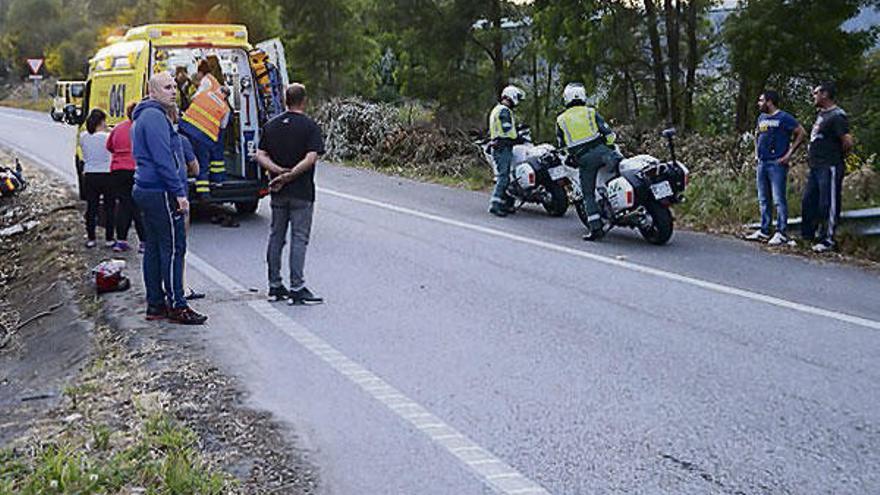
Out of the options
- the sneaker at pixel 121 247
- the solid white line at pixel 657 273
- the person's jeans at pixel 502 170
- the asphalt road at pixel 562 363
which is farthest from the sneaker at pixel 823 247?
the sneaker at pixel 121 247

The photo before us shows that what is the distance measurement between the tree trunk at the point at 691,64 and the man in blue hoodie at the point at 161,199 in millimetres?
13013

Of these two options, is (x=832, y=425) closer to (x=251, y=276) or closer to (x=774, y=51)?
(x=251, y=276)

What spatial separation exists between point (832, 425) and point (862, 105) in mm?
9068

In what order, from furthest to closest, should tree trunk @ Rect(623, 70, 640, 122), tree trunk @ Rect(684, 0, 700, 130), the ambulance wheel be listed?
1. tree trunk @ Rect(623, 70, 640, 122)
2. tree trunk @ Rect(684, 0, 700, 130)
3. the ambulance wheel

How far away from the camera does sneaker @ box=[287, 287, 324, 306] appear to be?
30.8ft

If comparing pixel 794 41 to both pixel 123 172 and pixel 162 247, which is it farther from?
pixel 162 247

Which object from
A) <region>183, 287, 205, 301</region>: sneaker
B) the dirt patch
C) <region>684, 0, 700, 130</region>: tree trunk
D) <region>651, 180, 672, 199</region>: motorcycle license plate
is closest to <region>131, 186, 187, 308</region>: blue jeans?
the dirt patch

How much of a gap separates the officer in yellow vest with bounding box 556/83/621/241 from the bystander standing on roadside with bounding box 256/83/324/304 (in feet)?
13.3

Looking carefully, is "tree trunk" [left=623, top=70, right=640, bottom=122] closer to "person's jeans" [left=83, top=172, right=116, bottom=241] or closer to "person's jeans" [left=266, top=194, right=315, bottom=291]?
"person's jeans" [left=83, top=172, right=116, bottom=241]

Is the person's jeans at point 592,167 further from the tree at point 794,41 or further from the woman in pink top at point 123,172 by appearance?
the tree at point 794,41

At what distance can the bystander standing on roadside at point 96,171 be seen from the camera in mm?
12570

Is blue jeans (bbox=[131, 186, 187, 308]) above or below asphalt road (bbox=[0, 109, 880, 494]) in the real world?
above

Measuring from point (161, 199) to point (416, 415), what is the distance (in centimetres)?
331

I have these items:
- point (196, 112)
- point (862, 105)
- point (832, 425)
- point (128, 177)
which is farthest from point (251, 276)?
point (862, 105)
